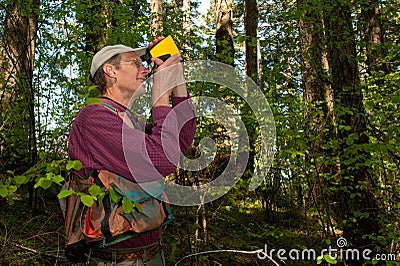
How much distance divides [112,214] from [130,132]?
41cm

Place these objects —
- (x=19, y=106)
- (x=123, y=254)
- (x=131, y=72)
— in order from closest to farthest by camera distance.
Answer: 1. (x=123, y=254)
2. (x=131, y=72)
3. (x=19, y=106)

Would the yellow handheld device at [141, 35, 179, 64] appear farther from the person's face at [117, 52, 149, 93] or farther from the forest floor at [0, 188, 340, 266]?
the forest floor at [0, 188, 340, 266]

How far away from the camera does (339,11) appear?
219 inches

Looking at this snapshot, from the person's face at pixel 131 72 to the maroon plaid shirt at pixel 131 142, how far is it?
10.3 inches

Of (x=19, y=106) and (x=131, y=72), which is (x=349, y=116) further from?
(x=19, y=106)

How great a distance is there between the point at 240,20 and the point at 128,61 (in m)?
21.8

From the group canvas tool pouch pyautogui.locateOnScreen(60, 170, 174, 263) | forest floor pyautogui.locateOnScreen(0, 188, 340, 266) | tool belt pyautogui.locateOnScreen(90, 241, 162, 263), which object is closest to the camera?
canvas tool pouch pyautogui.locateOnScreen(60, 170, 174, 263)

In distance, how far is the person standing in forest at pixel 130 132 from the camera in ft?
5.97

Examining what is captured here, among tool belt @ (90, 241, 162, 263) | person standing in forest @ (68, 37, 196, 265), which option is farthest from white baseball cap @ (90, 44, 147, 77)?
tool belt @ (90, 241, 162, 263)

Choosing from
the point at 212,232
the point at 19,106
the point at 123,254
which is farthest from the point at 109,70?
the point at 212,232

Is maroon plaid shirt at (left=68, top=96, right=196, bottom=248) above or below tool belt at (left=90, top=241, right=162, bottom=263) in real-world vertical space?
above

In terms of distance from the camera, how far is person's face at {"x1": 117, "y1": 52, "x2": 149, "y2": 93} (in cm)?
221

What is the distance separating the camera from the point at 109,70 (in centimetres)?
224

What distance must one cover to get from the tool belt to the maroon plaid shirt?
435mm
